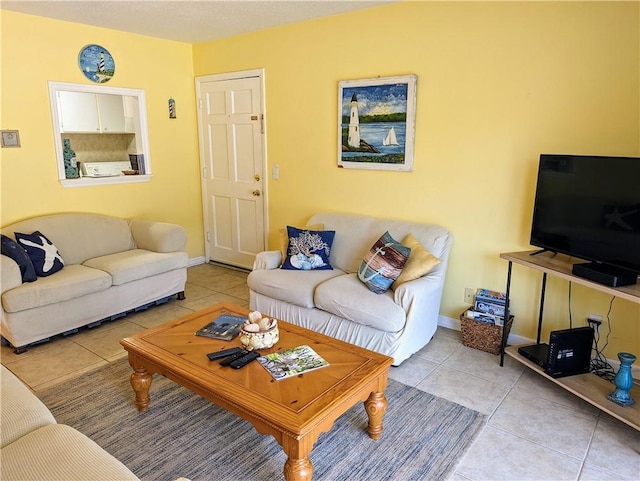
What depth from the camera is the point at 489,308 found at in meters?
3.12

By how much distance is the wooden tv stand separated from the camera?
212cm

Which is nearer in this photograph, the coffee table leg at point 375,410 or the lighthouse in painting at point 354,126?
the coffee table leg at point 375,410

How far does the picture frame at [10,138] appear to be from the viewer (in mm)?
3541

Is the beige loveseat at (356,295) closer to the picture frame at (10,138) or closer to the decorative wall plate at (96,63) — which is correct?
the picture frame at (10,138)

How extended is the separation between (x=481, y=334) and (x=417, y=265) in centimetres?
71

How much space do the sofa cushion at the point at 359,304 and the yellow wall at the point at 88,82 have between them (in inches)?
100

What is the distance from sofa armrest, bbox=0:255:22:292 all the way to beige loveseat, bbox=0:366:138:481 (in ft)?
4.87

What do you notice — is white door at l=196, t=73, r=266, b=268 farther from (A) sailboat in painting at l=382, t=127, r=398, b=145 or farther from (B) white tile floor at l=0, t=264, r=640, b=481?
(A) sailboat in painting at l=382, t=127, r=398, b=145

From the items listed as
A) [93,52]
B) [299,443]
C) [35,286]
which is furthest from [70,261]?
[299,443]

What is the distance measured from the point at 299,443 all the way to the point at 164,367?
85 cm

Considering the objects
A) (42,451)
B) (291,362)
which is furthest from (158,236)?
(42,451)

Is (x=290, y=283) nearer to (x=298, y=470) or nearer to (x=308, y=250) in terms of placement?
(x=308, y=250)

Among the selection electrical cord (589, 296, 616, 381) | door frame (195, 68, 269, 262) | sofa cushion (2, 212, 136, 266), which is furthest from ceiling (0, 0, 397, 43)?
electrical cord (589, 296, 616, 381)

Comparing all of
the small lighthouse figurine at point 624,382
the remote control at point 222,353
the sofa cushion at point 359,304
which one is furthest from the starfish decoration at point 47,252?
the small lighthouse figurine at point 624,382
